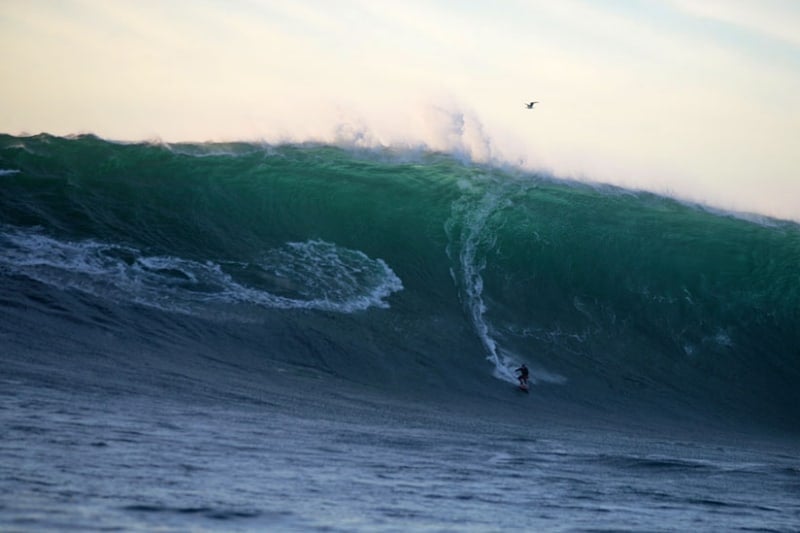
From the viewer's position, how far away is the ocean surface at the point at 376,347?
7.62m

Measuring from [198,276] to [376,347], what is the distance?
2868mm

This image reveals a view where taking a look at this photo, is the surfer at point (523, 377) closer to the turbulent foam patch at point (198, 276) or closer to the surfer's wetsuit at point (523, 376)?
the surfer's wetsuit at point (523, 376)

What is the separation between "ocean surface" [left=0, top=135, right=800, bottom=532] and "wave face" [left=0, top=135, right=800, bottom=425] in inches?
2.4

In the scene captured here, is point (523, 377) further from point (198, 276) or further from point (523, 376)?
point (198, 276)

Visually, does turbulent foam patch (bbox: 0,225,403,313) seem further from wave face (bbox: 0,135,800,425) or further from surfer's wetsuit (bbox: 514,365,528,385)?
surfer's wetsuit (bbox: 514,365,528,385)

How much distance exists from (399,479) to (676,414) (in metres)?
Answer: 8.54

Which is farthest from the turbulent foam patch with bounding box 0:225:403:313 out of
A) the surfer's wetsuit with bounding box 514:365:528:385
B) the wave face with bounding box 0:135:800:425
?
the surfer's wetsuit with bounding box 514:365:528:385

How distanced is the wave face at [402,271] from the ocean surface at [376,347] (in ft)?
0.20

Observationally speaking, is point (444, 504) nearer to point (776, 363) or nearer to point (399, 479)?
point (399, 479)

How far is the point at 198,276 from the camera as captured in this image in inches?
642

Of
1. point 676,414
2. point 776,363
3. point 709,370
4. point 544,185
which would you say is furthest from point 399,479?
point 544,185

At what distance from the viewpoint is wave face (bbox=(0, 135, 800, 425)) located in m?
15.4

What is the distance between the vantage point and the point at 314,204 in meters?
20.2

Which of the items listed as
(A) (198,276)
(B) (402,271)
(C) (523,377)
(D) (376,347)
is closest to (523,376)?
(C) (523,377)
